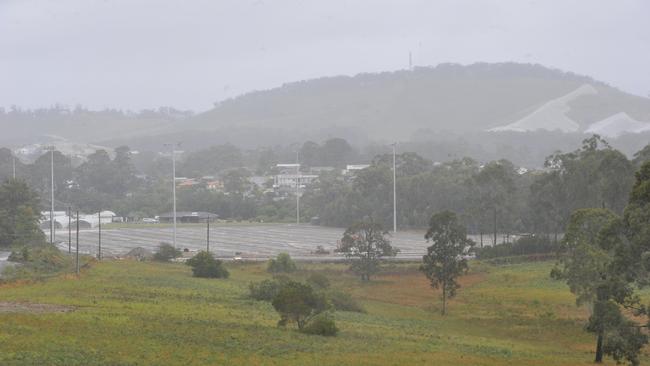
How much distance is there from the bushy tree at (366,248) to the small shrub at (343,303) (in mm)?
13710

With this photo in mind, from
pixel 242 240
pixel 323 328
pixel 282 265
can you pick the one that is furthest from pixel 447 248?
pixel 242 240

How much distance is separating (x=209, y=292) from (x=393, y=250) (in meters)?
17.2

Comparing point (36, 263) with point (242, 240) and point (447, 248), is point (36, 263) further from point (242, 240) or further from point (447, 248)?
point (242, 240)

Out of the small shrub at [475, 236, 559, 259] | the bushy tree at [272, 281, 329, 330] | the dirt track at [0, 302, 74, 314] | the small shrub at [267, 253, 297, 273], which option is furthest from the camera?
the small shrub at [475, 236, 559, 259]

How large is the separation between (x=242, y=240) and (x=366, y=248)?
28094mm

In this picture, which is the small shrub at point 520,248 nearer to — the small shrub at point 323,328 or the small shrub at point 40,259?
the small shrub at point 40,259

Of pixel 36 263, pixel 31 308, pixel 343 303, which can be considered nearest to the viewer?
pixel 31 308

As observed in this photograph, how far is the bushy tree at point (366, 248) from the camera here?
173 feet

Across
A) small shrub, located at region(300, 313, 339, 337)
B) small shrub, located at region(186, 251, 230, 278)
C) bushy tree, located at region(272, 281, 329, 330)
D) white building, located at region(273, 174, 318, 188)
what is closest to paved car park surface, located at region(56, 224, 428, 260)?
small shrub, located at region(186, 251, 230, 278)

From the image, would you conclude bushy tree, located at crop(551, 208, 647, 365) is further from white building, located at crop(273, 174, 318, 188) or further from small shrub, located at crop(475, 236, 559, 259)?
white building, located at crop(273, 174, 318, 188)

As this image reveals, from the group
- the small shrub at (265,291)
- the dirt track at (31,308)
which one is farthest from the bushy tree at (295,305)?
the small shrub at (265,291)

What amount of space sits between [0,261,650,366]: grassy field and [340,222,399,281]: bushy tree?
8.13 ft

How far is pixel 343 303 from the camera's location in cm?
3844

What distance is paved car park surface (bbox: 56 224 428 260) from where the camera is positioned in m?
68.5
